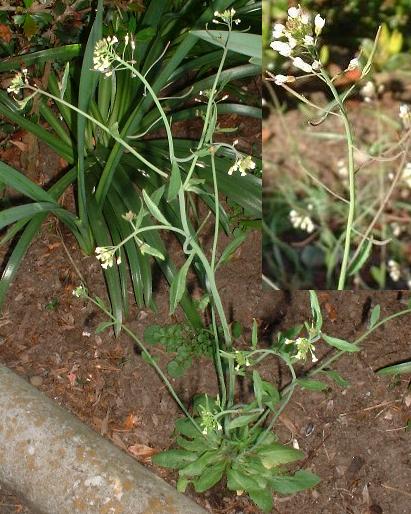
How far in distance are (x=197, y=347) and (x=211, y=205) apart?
42cm

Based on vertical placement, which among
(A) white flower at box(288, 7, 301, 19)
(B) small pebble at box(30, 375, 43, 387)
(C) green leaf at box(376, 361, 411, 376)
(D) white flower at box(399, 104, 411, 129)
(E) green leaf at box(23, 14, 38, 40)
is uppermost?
(A) white flower at box(288, 7, 301, 19)

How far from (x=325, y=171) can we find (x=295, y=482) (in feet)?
2.61

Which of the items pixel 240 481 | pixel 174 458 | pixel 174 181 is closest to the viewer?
pixel 174 181

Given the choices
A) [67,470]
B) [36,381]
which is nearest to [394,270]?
[67,470]

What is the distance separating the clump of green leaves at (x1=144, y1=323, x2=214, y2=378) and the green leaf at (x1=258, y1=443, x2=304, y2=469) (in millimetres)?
358

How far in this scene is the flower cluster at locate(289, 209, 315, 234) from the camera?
1.68m

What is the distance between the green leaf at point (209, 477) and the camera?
1.82 meters

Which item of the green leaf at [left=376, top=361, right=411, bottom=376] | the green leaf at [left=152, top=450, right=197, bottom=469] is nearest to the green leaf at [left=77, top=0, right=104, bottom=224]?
the green leaf at [left=152, top=450, right=197, bottom=469]

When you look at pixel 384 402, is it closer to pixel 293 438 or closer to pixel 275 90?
pixel 293 438

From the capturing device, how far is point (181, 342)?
7.14 feet

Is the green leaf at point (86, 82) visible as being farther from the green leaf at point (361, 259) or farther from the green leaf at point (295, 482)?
the green leaf at point (295, 482)

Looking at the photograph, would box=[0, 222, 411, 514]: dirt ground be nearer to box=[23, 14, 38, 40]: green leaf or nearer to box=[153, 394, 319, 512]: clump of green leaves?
box=[153, 394, 319, 512]: clump of green leaves

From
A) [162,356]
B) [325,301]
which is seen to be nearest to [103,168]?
[162,356]

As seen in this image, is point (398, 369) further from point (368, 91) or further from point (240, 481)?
point (368, 91)
